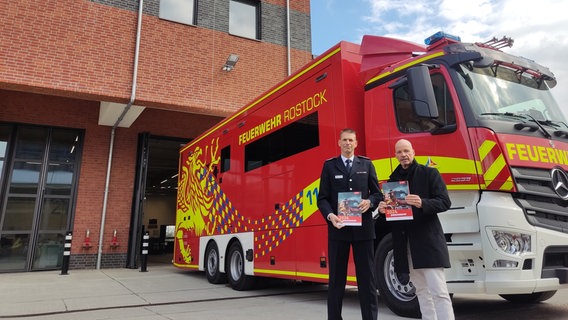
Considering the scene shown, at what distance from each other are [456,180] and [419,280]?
1224mm

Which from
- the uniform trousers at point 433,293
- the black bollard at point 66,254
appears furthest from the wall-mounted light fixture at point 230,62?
the uniform trousers at point 433,293

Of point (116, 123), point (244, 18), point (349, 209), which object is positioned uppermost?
point (244, 18)

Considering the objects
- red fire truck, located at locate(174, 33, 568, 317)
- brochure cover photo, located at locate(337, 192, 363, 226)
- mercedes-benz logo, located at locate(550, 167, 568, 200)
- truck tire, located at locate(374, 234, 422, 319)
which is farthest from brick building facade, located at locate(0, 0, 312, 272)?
mercedes-benz logo, located at locate(550, 167, 568, 200)

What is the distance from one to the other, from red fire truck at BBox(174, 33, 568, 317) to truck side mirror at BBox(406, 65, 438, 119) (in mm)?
10

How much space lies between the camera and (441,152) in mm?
4266

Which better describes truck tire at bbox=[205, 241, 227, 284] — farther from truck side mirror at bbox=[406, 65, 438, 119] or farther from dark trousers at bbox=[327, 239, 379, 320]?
truck side mirror at bbox=[406, 65, 438, 119]

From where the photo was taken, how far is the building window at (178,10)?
12.3 metres

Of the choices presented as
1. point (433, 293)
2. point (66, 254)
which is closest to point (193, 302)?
point (433, 293)

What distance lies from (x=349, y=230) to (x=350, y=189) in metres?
0.34

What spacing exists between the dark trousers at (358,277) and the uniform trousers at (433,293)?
349 mm

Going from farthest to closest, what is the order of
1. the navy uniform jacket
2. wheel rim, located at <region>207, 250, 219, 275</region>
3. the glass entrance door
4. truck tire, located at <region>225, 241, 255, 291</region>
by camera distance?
the glass entrance door
wheel rim, located at <region>207, 250, 219, 275</region>
truck tire, located at <region>225, 241, 255, 291</region>
the navy uniform jacket

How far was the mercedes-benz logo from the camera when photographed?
4.08m

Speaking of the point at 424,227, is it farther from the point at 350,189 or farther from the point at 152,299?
the point at 152,299

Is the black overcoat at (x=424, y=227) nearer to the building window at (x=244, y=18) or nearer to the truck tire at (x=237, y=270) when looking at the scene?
the truck tire at (x=237, y=270)
